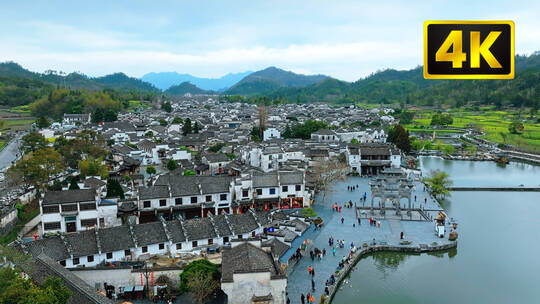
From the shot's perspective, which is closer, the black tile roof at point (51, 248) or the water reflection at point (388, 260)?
the black tile roof at point (51, 248)

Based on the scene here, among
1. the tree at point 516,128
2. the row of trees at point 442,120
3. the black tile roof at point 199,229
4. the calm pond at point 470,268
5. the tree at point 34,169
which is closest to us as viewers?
the calm pond at point 470,268

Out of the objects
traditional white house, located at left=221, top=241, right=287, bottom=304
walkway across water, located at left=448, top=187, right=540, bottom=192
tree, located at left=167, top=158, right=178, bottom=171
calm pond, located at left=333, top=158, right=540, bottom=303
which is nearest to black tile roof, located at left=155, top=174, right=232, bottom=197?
tree, located at left=167, top=158, right=178, bottom=171

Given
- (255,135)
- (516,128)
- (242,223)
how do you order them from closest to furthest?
(242,223), (255,135), (516,128)

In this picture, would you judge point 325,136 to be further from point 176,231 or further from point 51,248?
point 51,248

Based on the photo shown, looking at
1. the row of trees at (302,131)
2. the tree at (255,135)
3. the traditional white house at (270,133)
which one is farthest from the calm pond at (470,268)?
the traditional white house at (270,133)

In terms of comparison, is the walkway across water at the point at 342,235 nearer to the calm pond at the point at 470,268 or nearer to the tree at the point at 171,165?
the calm pond at the point at 470,268

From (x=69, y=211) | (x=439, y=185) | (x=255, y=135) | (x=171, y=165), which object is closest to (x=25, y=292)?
(x=69, y=211)
